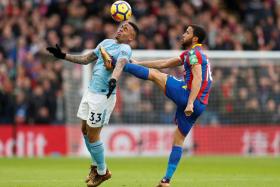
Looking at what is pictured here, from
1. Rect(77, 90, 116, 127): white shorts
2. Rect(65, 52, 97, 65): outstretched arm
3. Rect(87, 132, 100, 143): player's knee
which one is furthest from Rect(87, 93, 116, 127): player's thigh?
Rect(65, 52, 97, 65): outstretched arm

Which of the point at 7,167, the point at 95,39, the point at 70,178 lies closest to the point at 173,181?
the point at 70,178

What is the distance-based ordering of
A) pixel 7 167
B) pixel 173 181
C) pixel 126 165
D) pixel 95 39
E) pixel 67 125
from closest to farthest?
pixel 173 181 → pixel 7 167 → pixel 126 165 → pixel 67 125 → pixel 95 39

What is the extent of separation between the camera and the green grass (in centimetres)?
1384

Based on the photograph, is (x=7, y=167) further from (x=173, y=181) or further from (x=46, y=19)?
(x=46, y=19)

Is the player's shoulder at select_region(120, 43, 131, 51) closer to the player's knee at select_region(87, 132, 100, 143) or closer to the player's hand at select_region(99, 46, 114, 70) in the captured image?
the player's hand at select_region(99, 46, 114, 70)

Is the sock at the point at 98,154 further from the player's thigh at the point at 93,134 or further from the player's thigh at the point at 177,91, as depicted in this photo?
the player's thigh at the point at 177,91

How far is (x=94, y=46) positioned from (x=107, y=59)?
1339 cm

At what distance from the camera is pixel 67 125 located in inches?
946

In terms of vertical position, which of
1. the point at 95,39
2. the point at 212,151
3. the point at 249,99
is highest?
the point at 95,39

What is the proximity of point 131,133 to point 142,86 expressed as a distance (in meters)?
1.45

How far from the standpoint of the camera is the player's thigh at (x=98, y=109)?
1255 cm

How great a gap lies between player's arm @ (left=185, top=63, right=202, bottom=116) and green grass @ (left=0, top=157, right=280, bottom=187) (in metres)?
1.71

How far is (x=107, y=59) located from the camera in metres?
12.4

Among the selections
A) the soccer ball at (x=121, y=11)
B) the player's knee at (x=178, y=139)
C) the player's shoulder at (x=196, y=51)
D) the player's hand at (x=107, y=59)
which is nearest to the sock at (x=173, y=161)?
the player's knee at (x=178, y=139)
